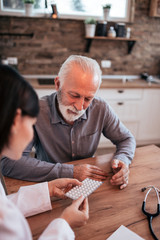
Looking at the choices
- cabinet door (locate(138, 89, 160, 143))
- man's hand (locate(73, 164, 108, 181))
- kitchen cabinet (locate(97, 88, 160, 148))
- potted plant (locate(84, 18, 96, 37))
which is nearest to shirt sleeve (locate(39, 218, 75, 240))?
man's hand (locate(73, 164, 108, 181))

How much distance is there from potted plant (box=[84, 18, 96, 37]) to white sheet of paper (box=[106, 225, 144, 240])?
9.04 ft

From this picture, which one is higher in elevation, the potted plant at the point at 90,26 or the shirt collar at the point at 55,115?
the potted plant at the point at 90,26

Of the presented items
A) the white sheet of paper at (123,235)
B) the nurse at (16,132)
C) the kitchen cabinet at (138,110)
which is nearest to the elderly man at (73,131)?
the white sheet of paper at (123,235)

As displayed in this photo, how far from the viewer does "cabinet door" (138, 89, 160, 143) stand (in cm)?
321

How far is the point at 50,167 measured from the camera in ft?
3.87

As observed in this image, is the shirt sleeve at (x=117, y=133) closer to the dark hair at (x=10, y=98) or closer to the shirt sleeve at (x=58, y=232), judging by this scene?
the shirt sleeve at (x=58, y=232)

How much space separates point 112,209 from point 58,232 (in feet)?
1.05

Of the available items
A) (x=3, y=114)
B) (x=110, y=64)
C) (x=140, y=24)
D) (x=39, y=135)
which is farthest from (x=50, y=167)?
(x=140, y=24)

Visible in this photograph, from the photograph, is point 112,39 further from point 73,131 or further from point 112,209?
point 112,209

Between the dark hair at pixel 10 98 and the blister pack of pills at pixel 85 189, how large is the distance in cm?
43

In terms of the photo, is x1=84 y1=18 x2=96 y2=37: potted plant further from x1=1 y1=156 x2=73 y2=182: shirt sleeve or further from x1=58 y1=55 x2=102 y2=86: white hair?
x1=1 y1=156 x2=73 y2=182: shirt sleeve

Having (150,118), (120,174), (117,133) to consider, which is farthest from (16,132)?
(150,118)

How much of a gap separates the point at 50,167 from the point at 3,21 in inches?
96.6

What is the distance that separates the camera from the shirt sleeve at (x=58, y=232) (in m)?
0.70
